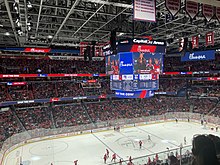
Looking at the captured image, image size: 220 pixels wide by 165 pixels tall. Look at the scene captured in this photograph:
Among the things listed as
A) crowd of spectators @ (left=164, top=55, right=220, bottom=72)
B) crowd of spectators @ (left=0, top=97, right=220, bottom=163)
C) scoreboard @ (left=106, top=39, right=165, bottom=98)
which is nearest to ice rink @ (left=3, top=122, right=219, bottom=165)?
crowd of spectators @ (left=0, top=97, right=220, bottom=163)

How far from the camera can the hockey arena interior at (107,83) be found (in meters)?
11.3

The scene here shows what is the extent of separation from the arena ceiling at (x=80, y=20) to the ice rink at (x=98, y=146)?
34.0ft

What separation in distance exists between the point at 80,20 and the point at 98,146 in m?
11.6

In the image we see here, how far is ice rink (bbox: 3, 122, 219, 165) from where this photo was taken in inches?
604

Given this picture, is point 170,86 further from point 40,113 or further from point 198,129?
point 40,113

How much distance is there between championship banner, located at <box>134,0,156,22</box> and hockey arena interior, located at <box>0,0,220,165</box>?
1.6 inches

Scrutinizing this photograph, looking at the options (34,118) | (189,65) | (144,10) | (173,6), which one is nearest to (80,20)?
(144,10)

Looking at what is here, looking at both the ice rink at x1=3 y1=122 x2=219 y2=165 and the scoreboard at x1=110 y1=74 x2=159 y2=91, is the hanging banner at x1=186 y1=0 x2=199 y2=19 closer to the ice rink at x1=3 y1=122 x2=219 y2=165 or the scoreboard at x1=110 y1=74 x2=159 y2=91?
the scoreboard at x1=110 y1=74 x2=159 y2=91

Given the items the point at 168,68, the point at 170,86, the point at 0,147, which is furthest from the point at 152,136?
Answer: the point at 168,68

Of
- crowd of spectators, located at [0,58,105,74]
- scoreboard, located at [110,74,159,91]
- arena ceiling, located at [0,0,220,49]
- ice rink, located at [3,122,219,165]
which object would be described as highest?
arena ceiling, located at [0,0,220,49]

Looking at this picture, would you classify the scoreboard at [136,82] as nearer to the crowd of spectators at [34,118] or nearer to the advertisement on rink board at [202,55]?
the advertisement on rink board at [202,55]

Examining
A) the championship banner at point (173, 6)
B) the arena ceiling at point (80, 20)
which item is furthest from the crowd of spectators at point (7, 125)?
the championship banner at point (173, 6)

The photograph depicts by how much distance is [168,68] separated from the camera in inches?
1481

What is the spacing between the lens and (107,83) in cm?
3369
